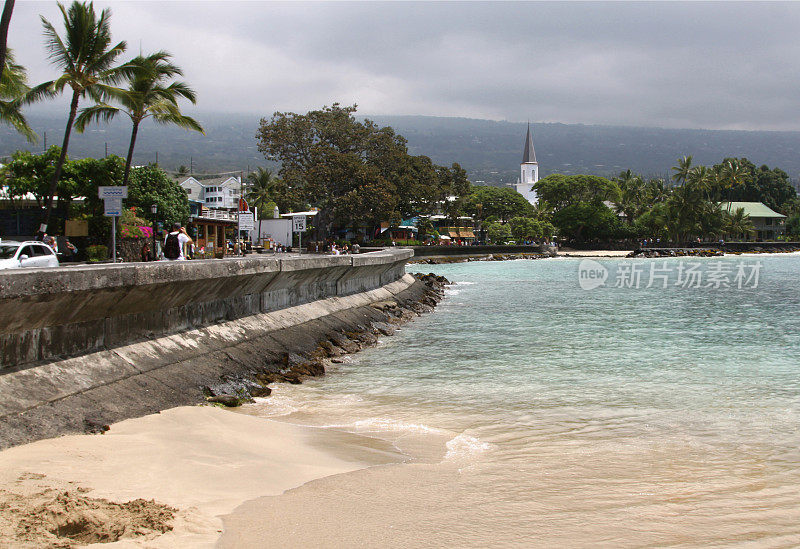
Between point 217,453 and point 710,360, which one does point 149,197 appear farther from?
point 217,453

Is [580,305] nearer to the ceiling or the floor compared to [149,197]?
nearer to the floor

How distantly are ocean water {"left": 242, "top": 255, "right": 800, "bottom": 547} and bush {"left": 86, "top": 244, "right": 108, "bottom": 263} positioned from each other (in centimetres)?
1975

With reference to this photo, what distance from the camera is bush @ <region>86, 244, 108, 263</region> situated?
105 ft

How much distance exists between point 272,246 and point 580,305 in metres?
38.9

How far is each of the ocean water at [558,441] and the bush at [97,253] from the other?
64.8 feet

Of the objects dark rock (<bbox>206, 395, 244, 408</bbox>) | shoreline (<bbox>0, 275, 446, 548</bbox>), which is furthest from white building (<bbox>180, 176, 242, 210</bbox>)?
shoreline (<bbox>0, 275, 446, 548</bbox>)

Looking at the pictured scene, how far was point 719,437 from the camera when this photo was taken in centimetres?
783

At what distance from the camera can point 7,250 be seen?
55.0ft

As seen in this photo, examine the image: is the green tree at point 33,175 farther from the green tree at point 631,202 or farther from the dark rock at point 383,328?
the green tree at point 631,202

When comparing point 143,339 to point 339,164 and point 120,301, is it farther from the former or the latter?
point 339,164

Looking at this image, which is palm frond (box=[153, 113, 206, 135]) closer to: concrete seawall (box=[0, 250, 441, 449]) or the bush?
the bush

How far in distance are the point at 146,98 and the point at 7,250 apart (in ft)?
60.5

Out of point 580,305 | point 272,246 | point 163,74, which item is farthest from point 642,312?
point 272,246

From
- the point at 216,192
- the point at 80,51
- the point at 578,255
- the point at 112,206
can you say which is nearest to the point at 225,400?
the point at 112,206
